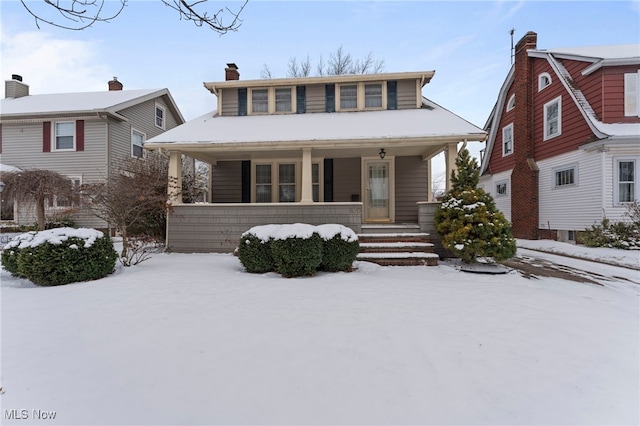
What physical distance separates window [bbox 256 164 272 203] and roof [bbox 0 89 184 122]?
27.7ft

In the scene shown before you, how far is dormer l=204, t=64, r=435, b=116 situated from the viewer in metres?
10.6

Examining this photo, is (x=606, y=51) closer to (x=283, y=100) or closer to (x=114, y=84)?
(x=283, y=100)

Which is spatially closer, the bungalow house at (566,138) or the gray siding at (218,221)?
the gray siding at (218,221)

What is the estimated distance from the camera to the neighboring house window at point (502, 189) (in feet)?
50.8

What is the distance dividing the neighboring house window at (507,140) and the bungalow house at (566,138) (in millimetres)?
49

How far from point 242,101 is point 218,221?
15.8ft

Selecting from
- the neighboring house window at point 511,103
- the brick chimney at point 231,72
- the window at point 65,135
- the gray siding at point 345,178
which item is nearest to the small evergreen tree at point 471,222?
the gray siding at point 345,178

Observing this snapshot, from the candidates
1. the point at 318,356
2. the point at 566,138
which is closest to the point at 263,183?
the point at 318,356

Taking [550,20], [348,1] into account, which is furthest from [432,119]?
[348,1]

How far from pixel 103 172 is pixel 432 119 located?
1412 centimetres

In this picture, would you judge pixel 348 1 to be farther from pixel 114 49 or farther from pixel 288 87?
pixel 288 87

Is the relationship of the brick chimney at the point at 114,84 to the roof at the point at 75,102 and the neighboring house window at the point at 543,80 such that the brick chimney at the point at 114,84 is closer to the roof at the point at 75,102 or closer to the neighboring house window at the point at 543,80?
the roof at the point at 75,102

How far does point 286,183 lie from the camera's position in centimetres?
1088

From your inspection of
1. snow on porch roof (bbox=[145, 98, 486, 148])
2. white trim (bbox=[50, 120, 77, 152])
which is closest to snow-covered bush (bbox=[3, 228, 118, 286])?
snow on porch roof (bbox=[145, 98, 486, 148])
